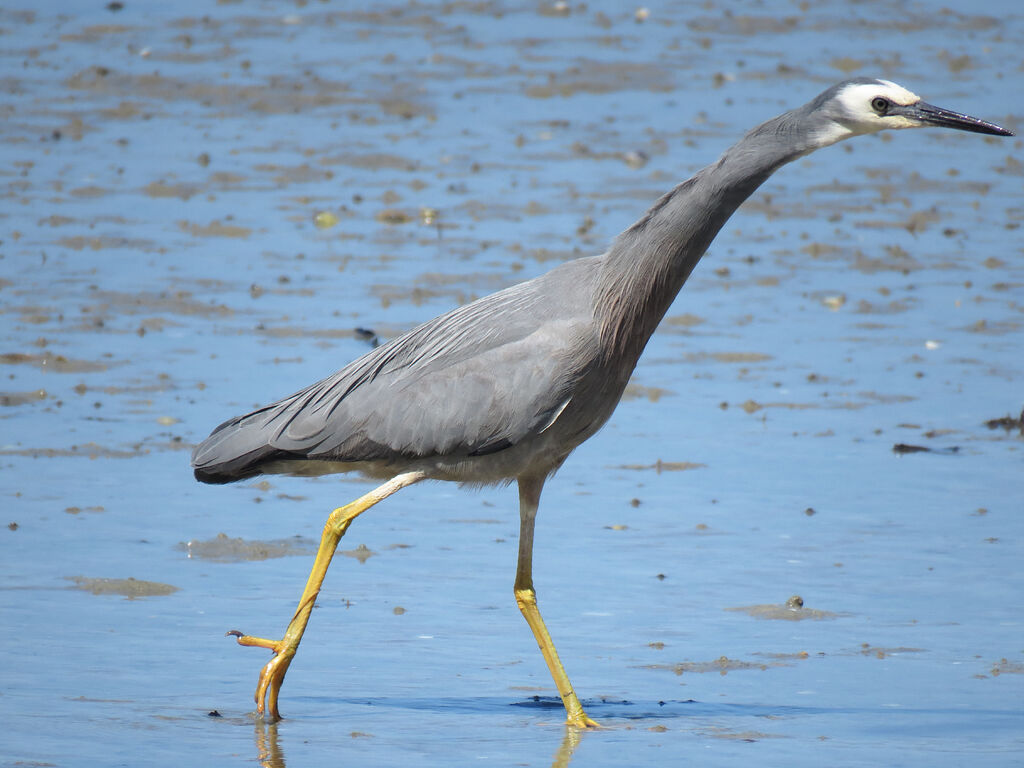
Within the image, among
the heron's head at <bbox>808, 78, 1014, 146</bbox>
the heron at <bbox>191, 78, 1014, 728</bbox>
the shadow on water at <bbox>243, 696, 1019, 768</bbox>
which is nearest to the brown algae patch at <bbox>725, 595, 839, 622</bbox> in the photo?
the shadow on water at <bbox>243, 696, 1019, 768</bbox>

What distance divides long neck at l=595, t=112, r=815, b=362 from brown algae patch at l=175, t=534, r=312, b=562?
2.23 m

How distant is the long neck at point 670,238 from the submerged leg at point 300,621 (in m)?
0.97

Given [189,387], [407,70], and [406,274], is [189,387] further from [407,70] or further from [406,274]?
[407,70]

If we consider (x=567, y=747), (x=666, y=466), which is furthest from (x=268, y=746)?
(x=666, y=466)

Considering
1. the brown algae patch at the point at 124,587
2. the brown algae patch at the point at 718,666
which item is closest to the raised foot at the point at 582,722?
the brown algae patch at the point at 718,666

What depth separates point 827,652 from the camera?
693 cm

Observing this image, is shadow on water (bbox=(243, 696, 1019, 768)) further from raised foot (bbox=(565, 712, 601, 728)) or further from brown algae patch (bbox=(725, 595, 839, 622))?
brown algae patch (bbox=(725, 595, 839, 622))

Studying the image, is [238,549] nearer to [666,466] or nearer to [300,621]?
Result: [300,621]

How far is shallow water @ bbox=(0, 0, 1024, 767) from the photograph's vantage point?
20.9 ft

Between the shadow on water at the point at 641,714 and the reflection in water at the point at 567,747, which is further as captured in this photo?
the shadow on water at the point at 641,714

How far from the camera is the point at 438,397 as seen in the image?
6441 millimetres

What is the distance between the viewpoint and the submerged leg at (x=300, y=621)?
6164mm

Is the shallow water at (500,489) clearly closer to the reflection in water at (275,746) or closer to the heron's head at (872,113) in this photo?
the reflection in water at (275,746)

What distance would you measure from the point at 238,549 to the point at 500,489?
2.24m
